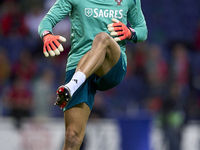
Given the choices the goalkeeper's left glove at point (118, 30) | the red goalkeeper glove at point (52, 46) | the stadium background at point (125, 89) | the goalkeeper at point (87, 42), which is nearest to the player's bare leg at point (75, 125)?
the goalkeeper at point (87, 42)

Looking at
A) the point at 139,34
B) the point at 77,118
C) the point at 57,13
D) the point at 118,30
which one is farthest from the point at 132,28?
the point at 77,118

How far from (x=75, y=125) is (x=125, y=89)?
4812 mm

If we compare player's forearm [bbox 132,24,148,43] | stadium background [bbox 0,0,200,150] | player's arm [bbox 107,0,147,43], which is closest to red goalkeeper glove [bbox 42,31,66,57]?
player's arm [bbox 107,0,147,43]

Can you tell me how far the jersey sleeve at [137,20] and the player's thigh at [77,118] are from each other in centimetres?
87

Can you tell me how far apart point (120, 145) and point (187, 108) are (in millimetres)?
1565

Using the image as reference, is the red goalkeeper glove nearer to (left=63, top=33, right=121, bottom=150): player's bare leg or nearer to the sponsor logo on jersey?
(left=63, top=33, right=121, bottom=150): player's bare leg

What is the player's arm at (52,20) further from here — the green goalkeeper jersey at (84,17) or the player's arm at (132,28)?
the player's arm at (132,28)

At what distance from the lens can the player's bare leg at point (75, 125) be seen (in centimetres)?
378

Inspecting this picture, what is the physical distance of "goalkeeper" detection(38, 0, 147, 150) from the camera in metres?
3.73

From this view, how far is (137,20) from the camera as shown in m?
4.24

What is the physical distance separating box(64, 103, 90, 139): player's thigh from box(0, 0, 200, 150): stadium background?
3.32 m

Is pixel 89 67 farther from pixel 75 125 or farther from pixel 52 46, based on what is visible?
pixel 75 125

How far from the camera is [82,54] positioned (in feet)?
12.8

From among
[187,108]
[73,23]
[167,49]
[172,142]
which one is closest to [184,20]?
[167,49]
